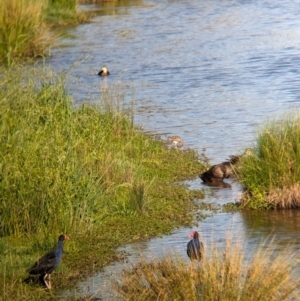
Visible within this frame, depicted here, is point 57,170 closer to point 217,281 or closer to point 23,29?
point 217,281

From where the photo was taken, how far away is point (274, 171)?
11414 millimetres

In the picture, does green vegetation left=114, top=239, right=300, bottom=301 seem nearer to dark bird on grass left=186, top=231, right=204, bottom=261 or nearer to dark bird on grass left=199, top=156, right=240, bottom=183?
dark bird on grass left=186, top=231, right=204, bottom=261

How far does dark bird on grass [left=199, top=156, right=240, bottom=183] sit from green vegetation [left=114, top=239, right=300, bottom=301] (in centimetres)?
538

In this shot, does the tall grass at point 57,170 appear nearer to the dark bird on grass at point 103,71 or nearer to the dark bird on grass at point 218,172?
the dark bird on grass at point 218,172

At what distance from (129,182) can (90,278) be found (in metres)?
2.88

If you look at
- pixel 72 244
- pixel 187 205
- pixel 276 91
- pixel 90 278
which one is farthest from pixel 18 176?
pixel 276 91

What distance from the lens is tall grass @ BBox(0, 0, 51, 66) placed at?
981 inches

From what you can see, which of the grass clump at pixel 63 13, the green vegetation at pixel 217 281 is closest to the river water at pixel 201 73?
the grass clump at pixel 63 13

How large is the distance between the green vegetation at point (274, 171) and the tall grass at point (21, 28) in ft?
45.4

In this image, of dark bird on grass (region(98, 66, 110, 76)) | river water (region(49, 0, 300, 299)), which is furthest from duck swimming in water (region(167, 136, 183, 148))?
dark bird on grass (region(98, 66, 110, 76))

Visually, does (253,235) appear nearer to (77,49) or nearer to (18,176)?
(18,176)

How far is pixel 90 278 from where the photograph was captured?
9.06 meters

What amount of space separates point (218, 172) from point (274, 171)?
1.71 meters

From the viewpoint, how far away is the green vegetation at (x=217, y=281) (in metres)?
7.11
